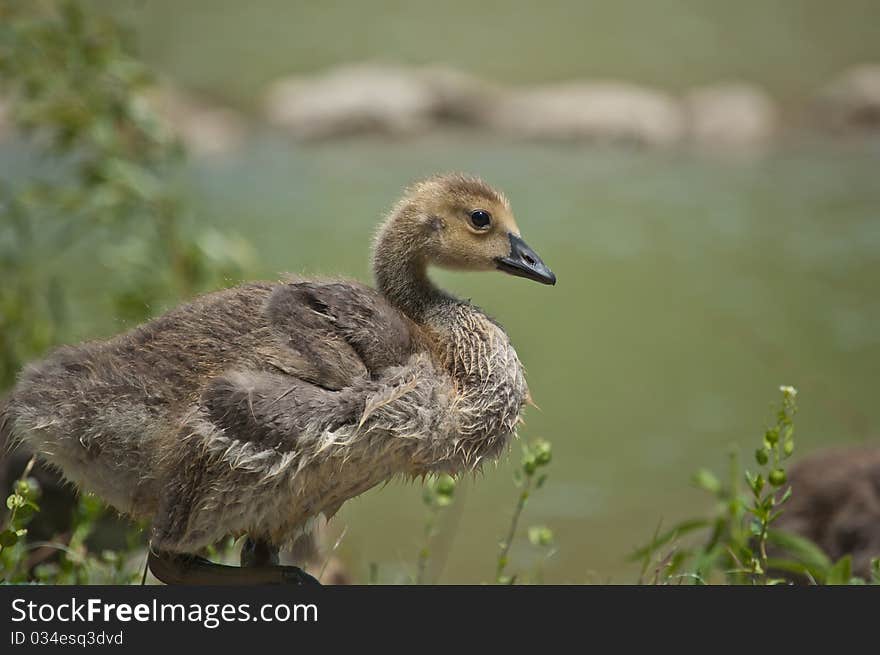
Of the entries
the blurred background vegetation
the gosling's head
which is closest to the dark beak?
the gosling's head

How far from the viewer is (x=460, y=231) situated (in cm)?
190

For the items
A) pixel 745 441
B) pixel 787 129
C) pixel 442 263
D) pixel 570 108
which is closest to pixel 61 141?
pixel 442 263

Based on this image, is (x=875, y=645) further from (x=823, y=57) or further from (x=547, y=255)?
(x=823, y=57)

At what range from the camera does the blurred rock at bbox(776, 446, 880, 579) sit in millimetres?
2619

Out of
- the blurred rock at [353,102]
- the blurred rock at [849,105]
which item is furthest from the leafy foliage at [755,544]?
the blurred rock at [353,102]

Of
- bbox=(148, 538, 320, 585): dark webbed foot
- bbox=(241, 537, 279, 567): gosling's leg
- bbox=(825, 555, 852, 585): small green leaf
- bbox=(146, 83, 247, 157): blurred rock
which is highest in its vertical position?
bbox=(146, 83, 247, 157): blurred rock

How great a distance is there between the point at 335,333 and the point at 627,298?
340cm

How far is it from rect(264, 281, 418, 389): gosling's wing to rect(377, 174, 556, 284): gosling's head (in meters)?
0.20

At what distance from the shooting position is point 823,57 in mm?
5625

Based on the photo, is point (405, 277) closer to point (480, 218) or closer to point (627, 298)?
point (480, 218)

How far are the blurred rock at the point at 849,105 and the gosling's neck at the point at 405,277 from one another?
14.5 feet

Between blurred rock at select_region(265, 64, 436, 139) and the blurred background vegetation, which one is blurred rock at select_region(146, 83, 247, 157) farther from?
blurred rock at select_region(265, 64, 436, 139)

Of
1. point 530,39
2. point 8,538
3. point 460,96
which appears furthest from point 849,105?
point 8,538

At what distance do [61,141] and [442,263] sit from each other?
5.67ft
